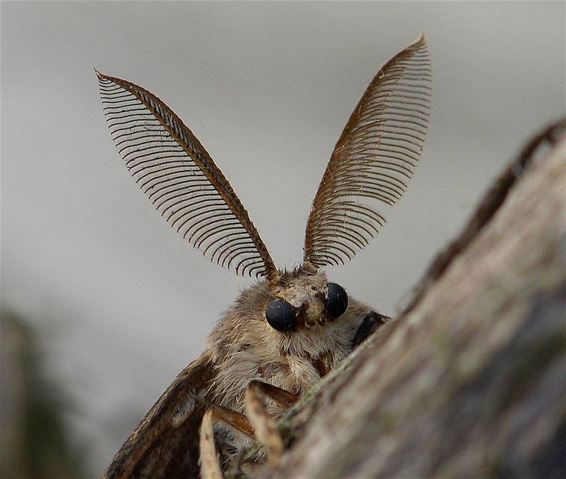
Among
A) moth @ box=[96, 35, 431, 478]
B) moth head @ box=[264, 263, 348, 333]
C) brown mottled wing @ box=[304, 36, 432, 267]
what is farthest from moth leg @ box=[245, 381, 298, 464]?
brown mottled wing @ box=[304, 36, 432, 267]

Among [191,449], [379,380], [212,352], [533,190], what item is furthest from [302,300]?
[533,190]

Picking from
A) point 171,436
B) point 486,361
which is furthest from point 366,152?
point 486,361

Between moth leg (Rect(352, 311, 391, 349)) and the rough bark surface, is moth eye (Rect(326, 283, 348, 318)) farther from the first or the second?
the rough bark surface

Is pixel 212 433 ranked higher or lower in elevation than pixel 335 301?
lower

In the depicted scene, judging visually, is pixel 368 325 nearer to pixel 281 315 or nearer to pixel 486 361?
pixel 281 315

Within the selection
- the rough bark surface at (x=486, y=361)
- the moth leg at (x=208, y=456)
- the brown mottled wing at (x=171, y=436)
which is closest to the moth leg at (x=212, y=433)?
the moth leg at (x=208, y=456)

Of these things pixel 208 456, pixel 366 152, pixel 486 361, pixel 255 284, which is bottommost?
pixel 208 456
